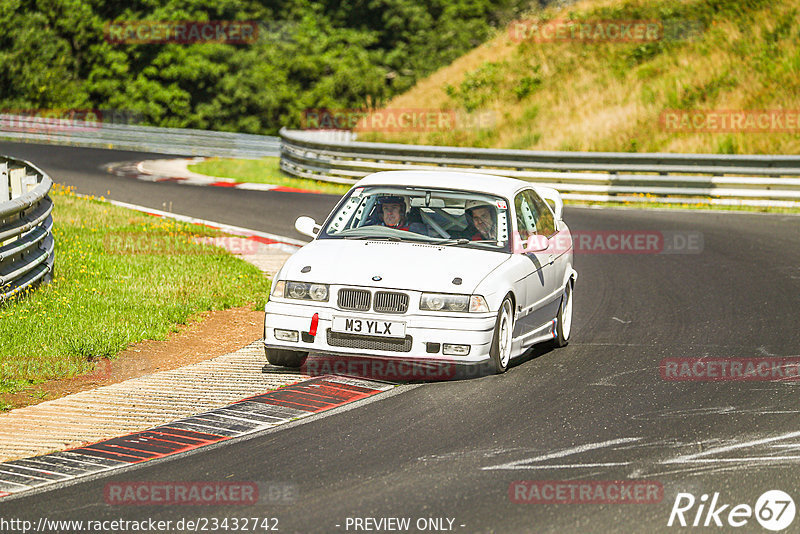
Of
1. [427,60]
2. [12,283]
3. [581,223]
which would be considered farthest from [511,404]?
[427,60]

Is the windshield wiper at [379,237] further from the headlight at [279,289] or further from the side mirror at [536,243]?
the side mirror at [536,243]

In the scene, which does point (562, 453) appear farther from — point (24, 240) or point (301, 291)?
point (24, 240)

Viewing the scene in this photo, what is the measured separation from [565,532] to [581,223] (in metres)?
14.8

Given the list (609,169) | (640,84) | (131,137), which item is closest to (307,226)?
(609,169)

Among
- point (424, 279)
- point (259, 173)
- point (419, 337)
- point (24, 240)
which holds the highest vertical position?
point (424, 279)

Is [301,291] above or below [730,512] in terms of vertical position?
above

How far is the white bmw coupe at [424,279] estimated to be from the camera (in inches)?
328

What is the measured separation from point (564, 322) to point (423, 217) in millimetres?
1744

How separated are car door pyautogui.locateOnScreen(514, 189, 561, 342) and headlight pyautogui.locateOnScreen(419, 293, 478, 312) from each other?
0.78 m

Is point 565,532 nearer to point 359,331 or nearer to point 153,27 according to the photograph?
point 359,331

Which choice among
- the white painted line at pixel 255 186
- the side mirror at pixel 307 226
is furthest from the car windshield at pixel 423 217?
the white painted line at pixel 255 186

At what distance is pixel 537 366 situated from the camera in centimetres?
921

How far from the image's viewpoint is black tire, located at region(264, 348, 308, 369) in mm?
8812

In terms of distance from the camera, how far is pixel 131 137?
4159 cm
